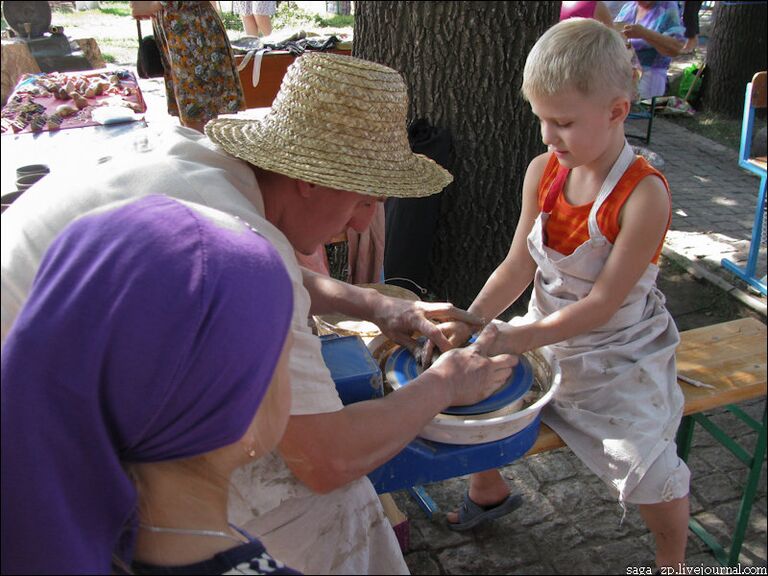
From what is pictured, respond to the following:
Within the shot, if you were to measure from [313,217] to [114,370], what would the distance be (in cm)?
106

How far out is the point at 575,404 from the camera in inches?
85.6

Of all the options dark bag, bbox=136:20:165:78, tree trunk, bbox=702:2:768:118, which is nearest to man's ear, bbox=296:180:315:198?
dark bag, bbox=136:20:165:78

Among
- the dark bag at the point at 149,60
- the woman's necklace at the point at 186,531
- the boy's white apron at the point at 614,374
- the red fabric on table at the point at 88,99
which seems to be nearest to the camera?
the woman's necklace at the point at 186,531

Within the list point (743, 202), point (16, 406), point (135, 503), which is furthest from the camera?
point (743, 202)

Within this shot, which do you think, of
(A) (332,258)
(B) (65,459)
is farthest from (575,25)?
(A) (332,258)

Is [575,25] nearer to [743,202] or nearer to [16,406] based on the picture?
[16,406]

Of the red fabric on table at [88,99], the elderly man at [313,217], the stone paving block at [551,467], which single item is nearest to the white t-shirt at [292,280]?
the elderly man at [313,217]

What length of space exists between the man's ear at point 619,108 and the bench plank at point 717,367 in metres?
0.72

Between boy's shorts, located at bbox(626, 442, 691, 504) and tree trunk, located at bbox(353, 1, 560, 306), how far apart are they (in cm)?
205

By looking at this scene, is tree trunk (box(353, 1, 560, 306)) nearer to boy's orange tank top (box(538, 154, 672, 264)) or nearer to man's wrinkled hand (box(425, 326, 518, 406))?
boy's orange tank top (box(538, 154, 672, 264))

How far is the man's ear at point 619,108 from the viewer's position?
1.99 m

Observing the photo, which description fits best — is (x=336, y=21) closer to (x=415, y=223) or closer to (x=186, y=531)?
(x=415, y=223)

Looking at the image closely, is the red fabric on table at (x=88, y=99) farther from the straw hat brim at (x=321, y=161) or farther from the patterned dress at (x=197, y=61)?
the straw hat brim at (x=321, y=161)

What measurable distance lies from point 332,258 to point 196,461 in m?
2.85
